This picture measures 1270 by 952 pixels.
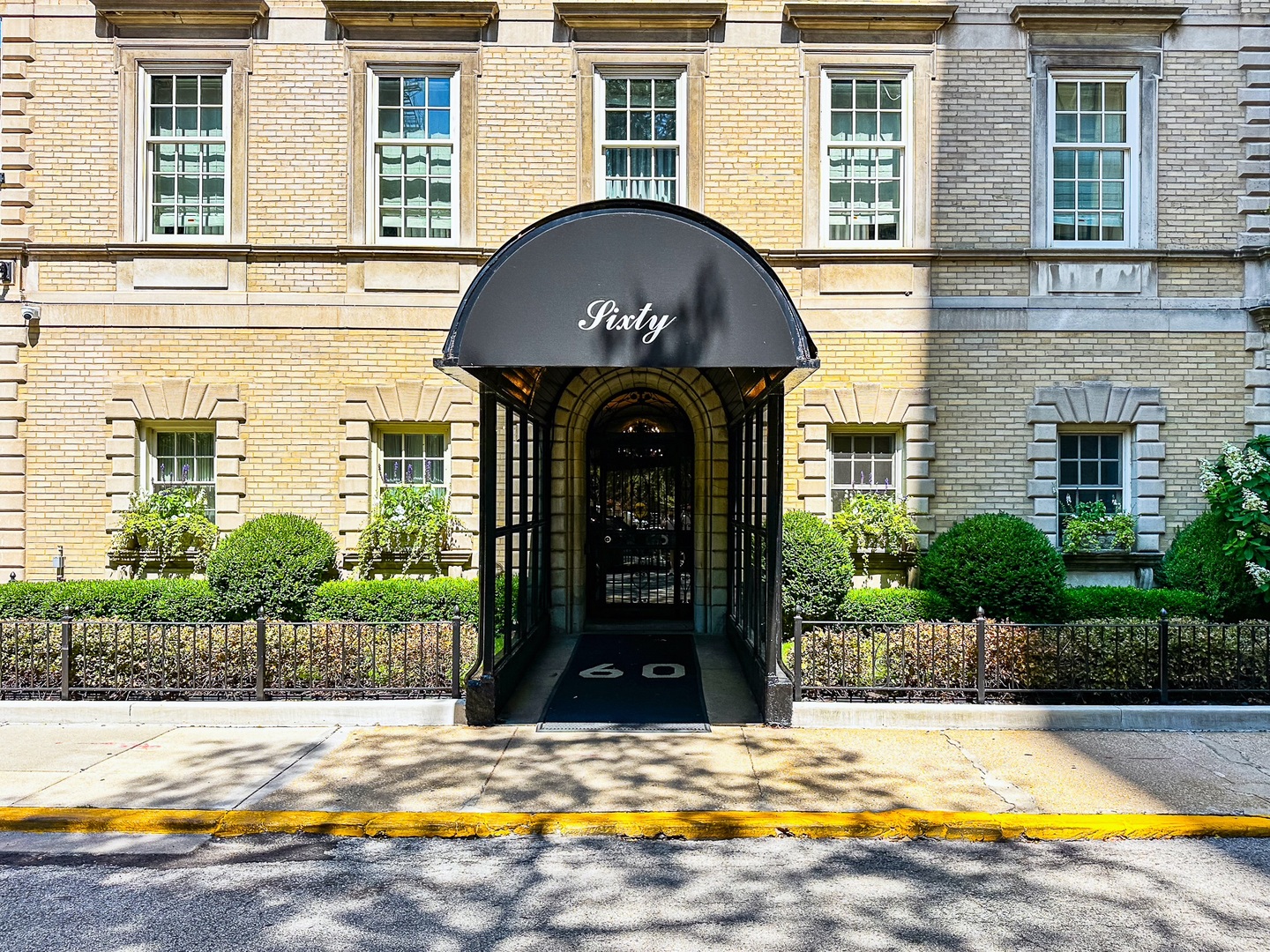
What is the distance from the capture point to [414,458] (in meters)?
12.9

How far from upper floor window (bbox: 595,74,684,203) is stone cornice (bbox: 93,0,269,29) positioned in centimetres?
499

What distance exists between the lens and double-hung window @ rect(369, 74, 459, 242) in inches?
503

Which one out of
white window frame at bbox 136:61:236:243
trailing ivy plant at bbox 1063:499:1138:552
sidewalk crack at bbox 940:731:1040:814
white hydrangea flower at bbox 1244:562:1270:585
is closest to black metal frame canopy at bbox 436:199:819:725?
sidewalk crack at bbox 940:731:1040:814

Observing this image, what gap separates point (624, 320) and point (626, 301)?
171 millimetres

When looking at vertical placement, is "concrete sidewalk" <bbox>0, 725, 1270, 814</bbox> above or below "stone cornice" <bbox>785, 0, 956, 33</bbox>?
below

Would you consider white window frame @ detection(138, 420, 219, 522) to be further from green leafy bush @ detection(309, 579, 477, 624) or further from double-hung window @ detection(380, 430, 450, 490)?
green leafy bush @ detection(309, 579, 477, 624)

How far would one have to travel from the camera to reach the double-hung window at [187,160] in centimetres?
1273

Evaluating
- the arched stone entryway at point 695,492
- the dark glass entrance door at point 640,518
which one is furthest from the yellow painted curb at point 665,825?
the dark glass entrance door at point 640,518

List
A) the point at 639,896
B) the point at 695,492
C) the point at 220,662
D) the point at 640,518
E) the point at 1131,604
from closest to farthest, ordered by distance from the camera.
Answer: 1. the point at 639,896
2. the point at 220,662
3. the point at 1131,604
4. the point at 695,492
5. the point at 640,518

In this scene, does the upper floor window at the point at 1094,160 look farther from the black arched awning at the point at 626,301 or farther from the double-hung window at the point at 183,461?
the double-hung window at the point at 183,461

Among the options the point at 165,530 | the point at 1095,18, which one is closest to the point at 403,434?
the point at 165,530

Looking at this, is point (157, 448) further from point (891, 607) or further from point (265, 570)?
point (891, 607)

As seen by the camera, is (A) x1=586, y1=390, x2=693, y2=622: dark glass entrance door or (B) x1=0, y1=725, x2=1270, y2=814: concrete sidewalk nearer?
(B) x1=0, y1=725, x2=1270, y2=814: concrete sidewalk

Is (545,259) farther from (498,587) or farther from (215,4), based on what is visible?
(215,4)
